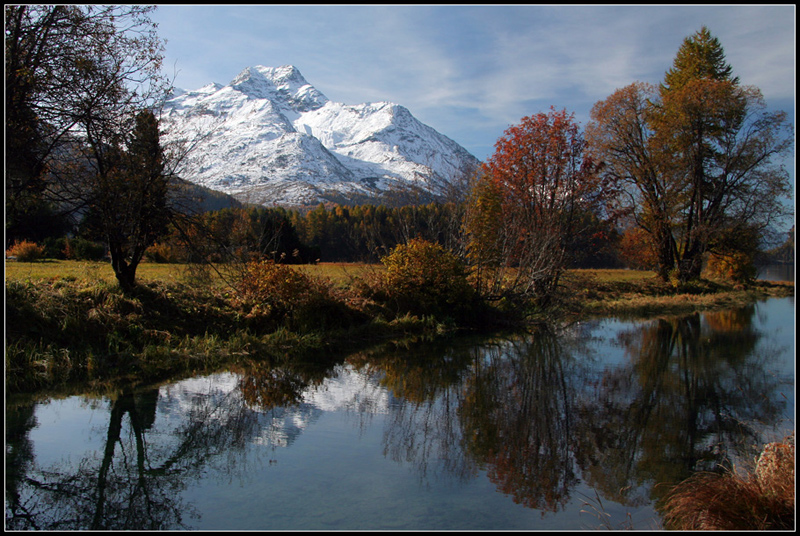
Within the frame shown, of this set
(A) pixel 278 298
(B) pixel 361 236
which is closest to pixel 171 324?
(A) pixel 278 298

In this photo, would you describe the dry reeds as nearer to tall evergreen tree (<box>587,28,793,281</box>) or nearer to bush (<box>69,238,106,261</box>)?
bush (<box>69,238,106,261</box>)

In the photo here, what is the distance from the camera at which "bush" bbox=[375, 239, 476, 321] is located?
1884 cm

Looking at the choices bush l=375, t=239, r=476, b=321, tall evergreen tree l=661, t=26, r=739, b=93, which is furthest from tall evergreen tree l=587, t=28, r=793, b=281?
bush l=375, t=239, r=476, b=321

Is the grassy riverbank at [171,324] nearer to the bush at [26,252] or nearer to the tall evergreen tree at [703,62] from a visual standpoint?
the bush at [26,252]

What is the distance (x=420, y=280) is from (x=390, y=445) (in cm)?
1148

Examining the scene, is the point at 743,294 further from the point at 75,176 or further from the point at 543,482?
the point at 75,176

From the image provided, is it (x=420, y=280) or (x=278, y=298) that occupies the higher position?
(x=420, y=280)

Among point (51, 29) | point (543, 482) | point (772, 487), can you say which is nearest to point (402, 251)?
point (51, 29)

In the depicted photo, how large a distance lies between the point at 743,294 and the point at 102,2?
1416 inches

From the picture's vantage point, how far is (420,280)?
18.9m

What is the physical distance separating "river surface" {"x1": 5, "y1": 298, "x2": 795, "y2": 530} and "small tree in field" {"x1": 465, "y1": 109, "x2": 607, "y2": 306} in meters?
8.39

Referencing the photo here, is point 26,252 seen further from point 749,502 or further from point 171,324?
point 749,502

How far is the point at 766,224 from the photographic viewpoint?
31.8 metres

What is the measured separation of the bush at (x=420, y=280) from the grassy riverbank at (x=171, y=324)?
0.37m
